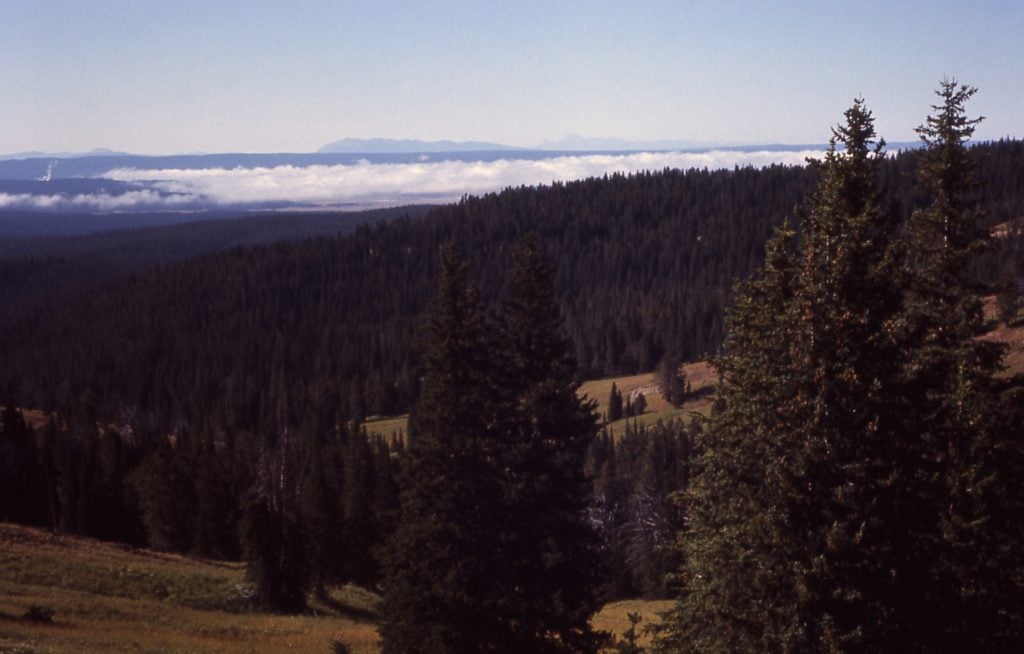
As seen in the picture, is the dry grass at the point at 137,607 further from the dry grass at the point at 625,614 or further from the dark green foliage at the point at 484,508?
the dry grass at the point at 625,614

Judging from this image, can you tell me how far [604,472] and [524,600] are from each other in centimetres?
6811

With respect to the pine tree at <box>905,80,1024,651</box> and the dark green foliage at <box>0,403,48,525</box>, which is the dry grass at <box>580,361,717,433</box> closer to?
the dark green foliage at <box>0,403,48,525</box>

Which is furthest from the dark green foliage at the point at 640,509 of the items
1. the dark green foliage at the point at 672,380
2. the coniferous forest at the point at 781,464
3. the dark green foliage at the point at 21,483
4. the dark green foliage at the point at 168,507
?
the dark green foliage at the point at 21,483

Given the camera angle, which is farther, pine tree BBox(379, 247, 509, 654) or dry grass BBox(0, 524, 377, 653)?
dry grass BBox(0, 524, 377, 653)

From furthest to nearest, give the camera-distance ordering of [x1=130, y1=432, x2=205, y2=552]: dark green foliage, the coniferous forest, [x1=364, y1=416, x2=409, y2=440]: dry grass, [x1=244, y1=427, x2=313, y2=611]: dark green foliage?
1. [x1=364, y1=416, x2=409, y2=440]: dry grass
2. [x1=130, y1=432, x2=205, y2=552]: dark green foliage
3. [x1=244, y1=427, x2=313, y2=611]: dark green foliage
4. the coniferous forest

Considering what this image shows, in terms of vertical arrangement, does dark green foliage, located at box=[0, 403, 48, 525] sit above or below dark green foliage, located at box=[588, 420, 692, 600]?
above

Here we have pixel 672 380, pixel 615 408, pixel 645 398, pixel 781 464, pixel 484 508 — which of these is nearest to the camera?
pixel 781 464

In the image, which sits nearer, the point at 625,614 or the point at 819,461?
the point at 819,461

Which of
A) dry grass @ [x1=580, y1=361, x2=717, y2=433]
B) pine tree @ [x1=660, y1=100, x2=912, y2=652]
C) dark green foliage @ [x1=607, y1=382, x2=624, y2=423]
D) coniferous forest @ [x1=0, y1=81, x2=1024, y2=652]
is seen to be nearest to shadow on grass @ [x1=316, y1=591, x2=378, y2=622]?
coniferous forest @ [x1=0, y1=81, x2=1024, y2=652]

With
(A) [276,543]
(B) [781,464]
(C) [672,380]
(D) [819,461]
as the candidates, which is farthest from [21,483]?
(C) [672,380]

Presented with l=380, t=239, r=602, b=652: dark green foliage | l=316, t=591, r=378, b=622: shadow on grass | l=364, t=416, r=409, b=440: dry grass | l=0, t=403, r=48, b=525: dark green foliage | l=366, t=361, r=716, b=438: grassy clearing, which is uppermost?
l=380, t=239, r=602, b=652: dark green foliage

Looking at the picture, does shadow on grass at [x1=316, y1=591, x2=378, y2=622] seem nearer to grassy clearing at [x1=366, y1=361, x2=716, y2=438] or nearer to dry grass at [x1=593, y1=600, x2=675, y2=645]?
dry grass at [x1=593, y1=600, x2=675, y2=645]

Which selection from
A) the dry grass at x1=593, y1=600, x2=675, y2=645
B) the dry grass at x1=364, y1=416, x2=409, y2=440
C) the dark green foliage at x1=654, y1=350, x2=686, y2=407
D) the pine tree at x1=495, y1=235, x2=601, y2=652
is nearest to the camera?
the pine tree at x1=495, y1=235, x2=601, y2=652

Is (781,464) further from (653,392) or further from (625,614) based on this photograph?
(653,392)
